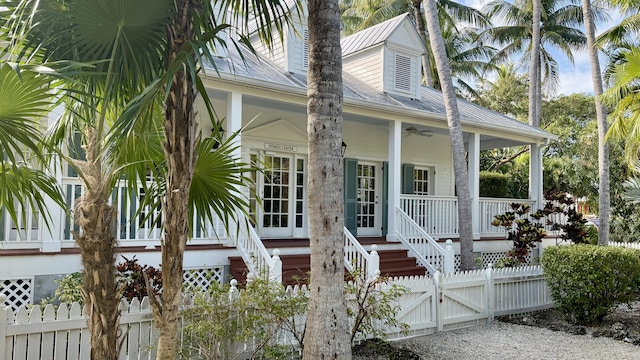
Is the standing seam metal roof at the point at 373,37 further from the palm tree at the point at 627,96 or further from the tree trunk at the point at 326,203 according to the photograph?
the tree trunk at the point at 326,203

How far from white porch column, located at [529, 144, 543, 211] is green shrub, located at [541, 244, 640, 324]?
6.05m

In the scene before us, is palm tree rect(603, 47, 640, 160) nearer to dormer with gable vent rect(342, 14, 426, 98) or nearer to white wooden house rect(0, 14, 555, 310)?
white wooden house rect(0, 14, 555, 310)

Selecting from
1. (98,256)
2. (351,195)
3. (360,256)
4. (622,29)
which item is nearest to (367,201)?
(351,195)

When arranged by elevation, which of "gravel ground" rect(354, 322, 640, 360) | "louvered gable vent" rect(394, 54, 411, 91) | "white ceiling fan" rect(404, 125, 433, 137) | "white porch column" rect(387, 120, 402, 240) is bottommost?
"gravel ground" rect(354, 322, 640, 360)

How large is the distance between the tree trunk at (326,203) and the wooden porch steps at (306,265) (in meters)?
3.45

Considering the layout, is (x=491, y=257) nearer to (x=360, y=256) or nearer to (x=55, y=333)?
(x=360, y=256)

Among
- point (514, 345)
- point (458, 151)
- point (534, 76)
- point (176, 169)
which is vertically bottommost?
point (514, 345)

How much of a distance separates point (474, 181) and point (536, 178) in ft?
8.29

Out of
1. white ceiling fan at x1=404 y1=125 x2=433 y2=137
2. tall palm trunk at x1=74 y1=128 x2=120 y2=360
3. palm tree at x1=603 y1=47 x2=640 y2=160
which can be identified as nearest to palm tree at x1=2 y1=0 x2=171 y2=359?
tall palm trunk at x1=74 y1=128 x2=120 y2=360

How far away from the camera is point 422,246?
10.9 m

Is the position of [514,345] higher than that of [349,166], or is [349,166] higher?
[349,166]

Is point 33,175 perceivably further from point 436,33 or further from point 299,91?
point 436,33

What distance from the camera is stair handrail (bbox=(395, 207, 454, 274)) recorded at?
1022cm

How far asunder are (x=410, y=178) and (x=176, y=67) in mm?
11527
